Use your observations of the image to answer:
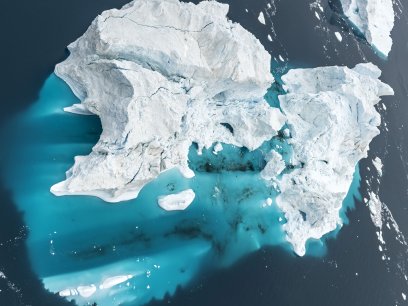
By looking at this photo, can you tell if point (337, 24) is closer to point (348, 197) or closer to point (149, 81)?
point (348, 197)

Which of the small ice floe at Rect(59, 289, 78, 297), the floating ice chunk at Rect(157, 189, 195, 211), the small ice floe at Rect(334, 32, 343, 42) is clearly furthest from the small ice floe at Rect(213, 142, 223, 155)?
the small ice floe at Rect(334, 32, 343, 42)

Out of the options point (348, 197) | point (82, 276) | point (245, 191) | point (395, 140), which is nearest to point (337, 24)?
point (395, 140)

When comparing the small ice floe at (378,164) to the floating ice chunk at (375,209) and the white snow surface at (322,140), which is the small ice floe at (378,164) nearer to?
the white snow surface at (322,140)

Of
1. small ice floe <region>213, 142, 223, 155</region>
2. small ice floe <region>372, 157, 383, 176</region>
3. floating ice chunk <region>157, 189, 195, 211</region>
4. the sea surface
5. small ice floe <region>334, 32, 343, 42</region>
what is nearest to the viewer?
the sea surface

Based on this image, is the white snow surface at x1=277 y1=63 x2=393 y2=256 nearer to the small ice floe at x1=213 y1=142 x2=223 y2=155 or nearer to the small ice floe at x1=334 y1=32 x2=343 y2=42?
the small ice floe at x1=213 y1=142 x2=223 y2=155

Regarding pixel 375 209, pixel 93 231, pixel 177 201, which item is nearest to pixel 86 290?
pixel 93 231

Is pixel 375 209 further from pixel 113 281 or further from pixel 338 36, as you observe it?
pixel 113 281

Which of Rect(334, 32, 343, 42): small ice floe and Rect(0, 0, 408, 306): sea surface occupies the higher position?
Rect(334, 32, 343, 42): small ice floe
